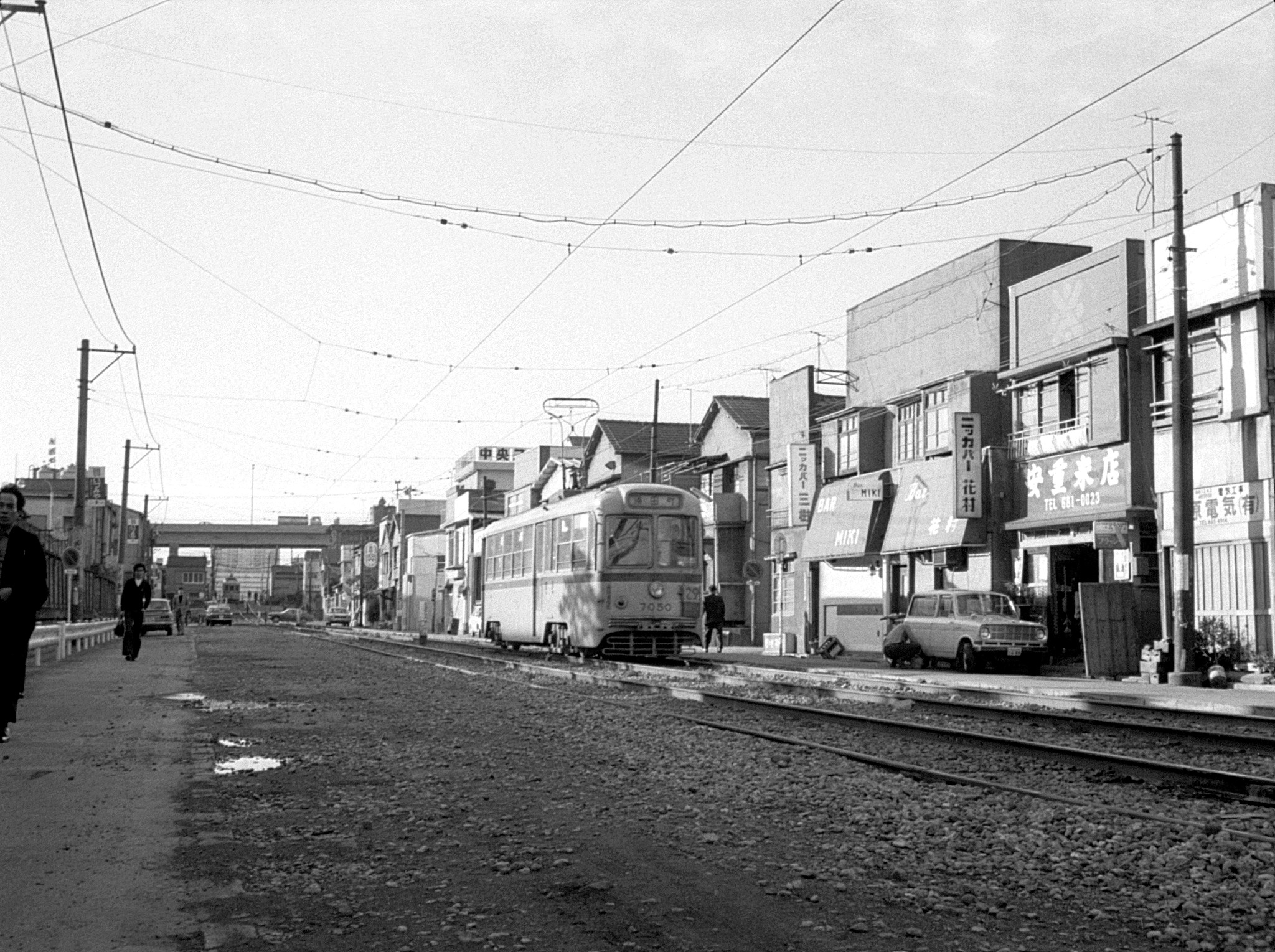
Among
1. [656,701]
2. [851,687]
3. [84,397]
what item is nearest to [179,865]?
[656,701]

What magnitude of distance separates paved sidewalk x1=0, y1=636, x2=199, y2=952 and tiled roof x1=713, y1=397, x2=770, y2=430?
1336 inches

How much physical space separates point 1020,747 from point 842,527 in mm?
25474

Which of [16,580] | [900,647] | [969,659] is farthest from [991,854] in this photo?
[900,647]

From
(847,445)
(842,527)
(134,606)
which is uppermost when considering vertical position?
(847,445)

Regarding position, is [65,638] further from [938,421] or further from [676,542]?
[938,421]

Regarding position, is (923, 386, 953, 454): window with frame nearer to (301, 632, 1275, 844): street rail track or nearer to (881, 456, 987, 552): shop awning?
(881, 456, 987, 552): shop awning

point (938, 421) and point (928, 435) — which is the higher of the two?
point (938, 421)

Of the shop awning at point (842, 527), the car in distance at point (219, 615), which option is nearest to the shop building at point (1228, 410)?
the shop awning at point (842, 527)

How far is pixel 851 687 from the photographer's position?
69.3 ft

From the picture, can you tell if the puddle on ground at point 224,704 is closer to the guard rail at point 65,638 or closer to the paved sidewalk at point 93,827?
the paved sidewalk at point 93,827

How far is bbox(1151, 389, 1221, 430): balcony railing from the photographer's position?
989 inches

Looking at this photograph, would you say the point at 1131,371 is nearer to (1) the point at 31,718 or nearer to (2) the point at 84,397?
(1) the point at 31,718

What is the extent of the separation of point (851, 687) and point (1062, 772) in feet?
34.9

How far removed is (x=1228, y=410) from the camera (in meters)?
24.7
